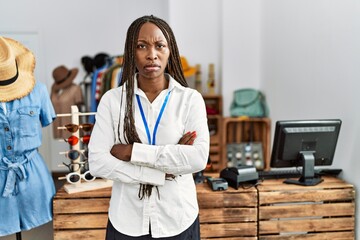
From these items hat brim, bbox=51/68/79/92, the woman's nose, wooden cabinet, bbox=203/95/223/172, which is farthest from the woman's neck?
hat brim, bbox=51/68/79/92

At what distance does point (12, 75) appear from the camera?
1.92 m

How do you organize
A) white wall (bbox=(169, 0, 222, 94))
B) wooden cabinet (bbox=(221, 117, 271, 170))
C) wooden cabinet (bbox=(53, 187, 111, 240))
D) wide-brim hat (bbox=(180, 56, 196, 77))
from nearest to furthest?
wooden cabinet (bbox=(53, 187, 111, 240)) → wooden cabinet (bbox=(221, 117, 271, 170)) → wide-brim hat (bbox=(180, 56, 196, 77)) → white wall (bbox=(169, 0, 222, 94))

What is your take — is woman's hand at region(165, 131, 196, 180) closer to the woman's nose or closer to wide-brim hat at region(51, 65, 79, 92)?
the woman's nose

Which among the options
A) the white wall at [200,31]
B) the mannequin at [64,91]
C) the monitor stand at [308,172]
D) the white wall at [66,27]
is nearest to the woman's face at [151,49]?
the monitor stand at [308,172]

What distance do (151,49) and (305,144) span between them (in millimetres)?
1326

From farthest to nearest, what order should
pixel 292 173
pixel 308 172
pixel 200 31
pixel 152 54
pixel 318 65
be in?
pixel 200 31 < pixel 318 65 < pixel 292 173 < pixel 308 172 < pixel 152 54

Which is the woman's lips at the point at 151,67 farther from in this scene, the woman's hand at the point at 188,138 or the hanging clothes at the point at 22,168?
the hanging clothes at the point at 22,168

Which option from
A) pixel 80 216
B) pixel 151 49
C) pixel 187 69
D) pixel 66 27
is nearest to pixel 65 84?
pixel 66 27

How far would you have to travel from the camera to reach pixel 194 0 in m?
4.52

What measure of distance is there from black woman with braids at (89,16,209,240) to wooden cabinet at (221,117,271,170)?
107 inches

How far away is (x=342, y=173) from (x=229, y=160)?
5.99 ft

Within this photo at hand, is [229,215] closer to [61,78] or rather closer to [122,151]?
[122,151]

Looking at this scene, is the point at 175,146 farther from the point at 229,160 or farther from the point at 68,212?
the point at 229,160

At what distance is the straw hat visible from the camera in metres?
1.88
